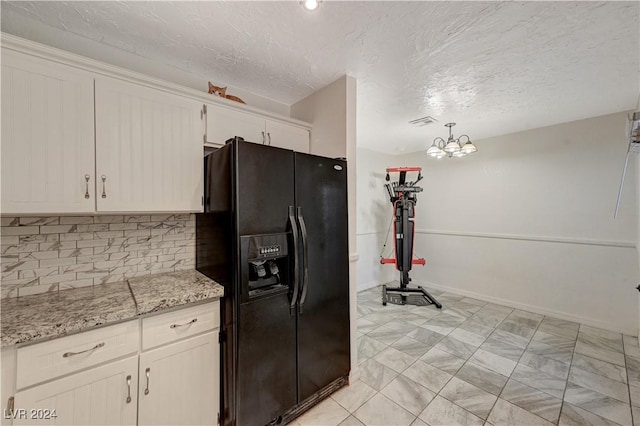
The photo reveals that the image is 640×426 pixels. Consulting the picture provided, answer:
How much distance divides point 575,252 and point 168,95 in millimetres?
4727

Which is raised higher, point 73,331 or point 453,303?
point 73,331

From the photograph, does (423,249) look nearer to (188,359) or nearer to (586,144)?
(586,144)

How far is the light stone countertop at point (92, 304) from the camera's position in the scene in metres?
1.08

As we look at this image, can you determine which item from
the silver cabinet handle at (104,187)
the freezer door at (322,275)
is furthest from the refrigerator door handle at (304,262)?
the silver cabinet handle at (104,187)

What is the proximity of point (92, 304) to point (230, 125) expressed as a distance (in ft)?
4.65

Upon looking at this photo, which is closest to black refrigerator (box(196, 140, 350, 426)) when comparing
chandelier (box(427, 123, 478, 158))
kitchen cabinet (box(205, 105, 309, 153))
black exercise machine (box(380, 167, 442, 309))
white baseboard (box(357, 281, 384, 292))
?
kitchen cabinet (box(205, 105, 309, 153))

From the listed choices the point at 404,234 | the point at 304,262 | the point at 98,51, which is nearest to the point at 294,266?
the point at 304,262

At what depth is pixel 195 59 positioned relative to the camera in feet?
6.09

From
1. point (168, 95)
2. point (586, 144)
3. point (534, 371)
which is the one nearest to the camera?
point (168, 95)

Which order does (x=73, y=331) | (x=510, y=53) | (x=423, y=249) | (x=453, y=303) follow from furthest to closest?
(x=423, y=249) → (x=453, y=303) → (x=510, y=53) → (x=73, y=331)

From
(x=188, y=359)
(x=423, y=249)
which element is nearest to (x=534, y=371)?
(x=423, y=249)

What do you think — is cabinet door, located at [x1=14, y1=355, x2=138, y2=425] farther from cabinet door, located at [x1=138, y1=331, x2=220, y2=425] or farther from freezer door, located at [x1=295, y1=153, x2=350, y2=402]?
freezer door, located at [x1=295, y1=153, x2=350, y2=402]

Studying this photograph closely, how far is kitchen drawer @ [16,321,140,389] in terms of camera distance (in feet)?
3.47

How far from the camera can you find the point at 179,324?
4.67ft
